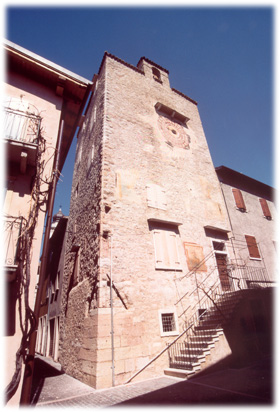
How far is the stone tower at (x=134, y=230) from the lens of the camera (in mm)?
7000

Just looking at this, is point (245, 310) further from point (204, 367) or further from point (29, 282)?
point (29, 282)

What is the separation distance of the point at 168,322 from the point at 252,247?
7478 millimetres

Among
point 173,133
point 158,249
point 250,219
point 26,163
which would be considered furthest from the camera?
point 250,219

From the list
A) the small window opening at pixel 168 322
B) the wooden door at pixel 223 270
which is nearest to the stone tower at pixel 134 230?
the small window opening at pixel 168 322

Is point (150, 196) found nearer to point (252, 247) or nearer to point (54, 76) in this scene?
point (54, 76)

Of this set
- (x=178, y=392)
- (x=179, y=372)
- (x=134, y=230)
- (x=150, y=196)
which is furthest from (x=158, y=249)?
(x=178, y=392)

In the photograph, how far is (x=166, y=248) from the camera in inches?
368

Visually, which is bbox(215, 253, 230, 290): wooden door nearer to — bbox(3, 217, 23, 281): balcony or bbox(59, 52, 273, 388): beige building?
bbox(59, 52, 273, 388): beige building

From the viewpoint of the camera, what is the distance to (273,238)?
1475 centimetres

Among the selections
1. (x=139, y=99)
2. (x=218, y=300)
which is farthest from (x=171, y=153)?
(x=218, y=300)

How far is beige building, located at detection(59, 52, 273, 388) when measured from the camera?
6.94 meters

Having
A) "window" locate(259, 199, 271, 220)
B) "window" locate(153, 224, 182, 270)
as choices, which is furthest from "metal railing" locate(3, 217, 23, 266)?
"window" locate(259, 199, 271, 220)

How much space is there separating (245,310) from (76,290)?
6468 mm

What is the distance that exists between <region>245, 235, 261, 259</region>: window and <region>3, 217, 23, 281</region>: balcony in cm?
1172
